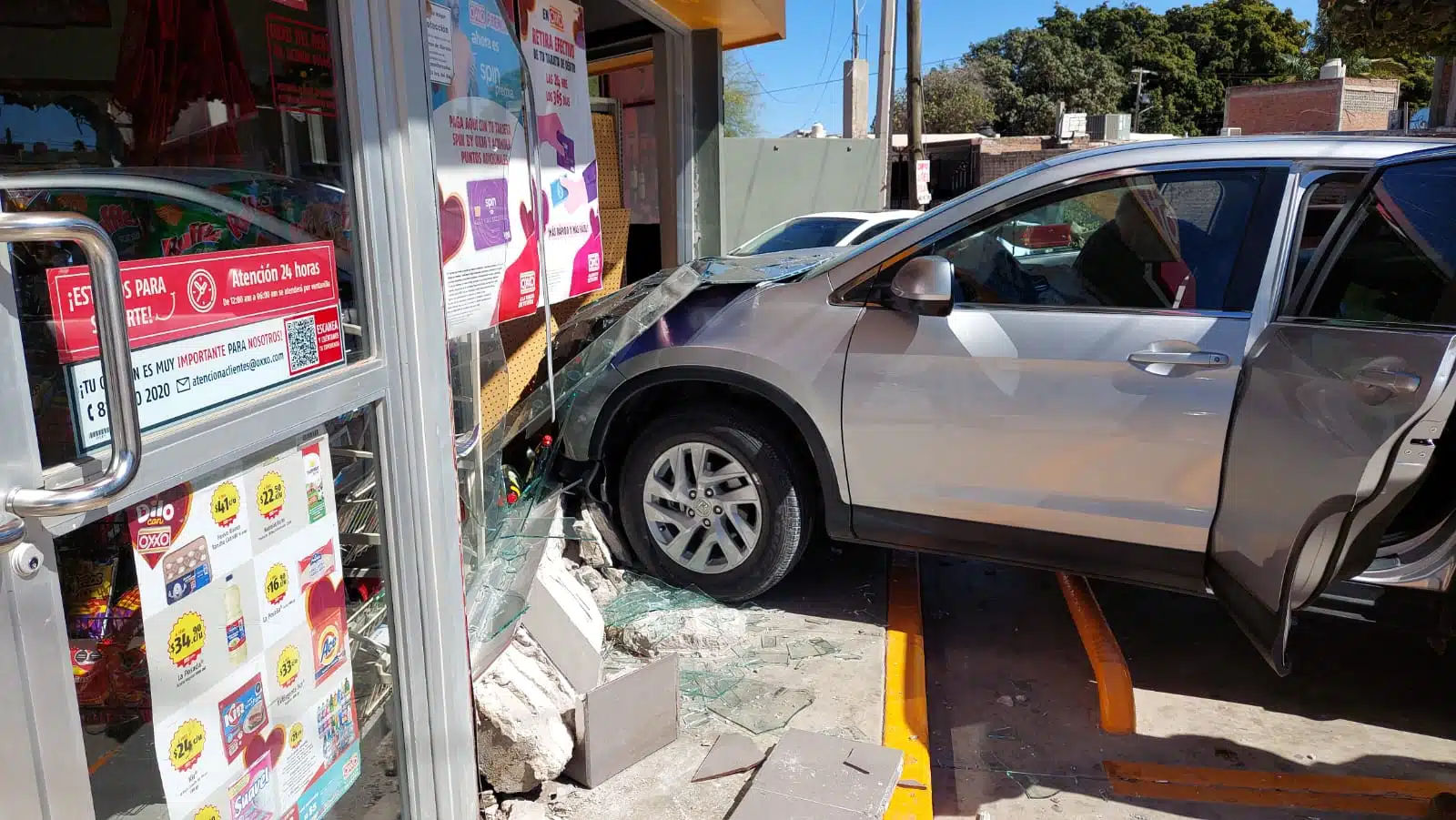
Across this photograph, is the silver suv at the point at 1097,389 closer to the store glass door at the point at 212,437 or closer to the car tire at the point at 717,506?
the car tire at the point at 717,506

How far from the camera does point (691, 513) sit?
4.11m

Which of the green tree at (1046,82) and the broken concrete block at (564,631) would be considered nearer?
the broken concrete block at (564,631)

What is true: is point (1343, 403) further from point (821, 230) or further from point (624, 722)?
point (821, 230)

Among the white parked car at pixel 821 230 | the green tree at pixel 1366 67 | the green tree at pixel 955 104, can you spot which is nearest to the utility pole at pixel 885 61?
the white parked car at pixel 821 230

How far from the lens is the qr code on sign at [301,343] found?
1.89m

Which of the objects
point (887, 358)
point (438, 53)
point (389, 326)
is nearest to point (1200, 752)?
point (887, 358)

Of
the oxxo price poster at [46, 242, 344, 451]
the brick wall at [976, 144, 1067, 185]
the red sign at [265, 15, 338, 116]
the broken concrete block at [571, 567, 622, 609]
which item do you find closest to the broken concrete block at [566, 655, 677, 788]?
the broken concrete block at [571, 567, 622, 609]

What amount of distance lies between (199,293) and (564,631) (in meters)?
1.89

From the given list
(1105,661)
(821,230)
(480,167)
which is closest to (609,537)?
(480,167)

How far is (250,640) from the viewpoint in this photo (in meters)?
1.86

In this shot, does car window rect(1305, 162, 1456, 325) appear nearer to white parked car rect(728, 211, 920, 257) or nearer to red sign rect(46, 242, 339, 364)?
red sign rect(46, 242, 339, 364)

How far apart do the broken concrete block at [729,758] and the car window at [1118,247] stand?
71.3 inches

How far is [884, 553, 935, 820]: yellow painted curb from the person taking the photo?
9.62 feet

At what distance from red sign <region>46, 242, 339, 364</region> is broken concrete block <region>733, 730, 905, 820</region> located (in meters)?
1.82
